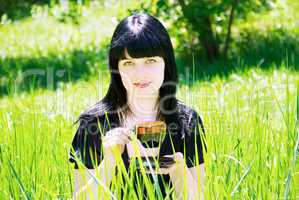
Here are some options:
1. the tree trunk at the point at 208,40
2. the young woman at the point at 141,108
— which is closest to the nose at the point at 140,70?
the young woman at the point at 141,108

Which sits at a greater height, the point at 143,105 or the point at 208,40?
the point at 208,40

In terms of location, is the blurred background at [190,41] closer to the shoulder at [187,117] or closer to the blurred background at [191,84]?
the blurred background at [191,84]

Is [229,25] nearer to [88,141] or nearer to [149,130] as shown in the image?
[88,141]

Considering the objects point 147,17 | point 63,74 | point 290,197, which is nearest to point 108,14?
point 63,74

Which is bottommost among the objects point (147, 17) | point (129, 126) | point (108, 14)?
point (129, 126)

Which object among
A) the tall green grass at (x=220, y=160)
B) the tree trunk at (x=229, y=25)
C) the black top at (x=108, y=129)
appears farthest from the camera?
the tree trunk at (x=229, y=25)

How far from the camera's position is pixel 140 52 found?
192 centimetres

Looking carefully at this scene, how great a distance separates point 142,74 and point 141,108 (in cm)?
13

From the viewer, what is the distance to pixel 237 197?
5.74 ft

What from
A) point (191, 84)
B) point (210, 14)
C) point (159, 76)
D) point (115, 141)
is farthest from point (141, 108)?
point (210, 14)

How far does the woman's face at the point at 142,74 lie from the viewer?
190cm

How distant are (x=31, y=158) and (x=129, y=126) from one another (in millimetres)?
322

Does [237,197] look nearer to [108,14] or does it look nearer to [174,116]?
[174,116]

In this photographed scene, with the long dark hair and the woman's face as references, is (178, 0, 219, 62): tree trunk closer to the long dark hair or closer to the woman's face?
the long dark hair
